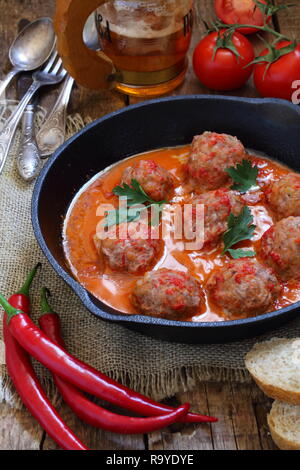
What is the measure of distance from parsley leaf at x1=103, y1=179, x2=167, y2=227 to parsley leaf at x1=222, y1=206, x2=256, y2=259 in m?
0.44

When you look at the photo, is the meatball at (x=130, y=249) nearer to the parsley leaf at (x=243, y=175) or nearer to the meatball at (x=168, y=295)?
the meatball at (x=168, y=295)

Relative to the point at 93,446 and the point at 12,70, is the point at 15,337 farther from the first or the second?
the point at 12,70

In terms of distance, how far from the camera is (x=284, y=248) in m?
3.36

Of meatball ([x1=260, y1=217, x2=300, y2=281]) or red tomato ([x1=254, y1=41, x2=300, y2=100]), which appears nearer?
meatball ([x1=260, y1=217, x2=300, y2=281])

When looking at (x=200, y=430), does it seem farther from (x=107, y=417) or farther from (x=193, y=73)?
(x=193, y=73)

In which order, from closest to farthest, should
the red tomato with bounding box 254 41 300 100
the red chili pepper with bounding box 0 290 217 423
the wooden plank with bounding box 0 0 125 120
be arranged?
the red chili pepper with bounding box 0 290 217 423 → the red tomato with bounding box 254 41 300 100 → the wooden plank with bounding box 0 0 125 120

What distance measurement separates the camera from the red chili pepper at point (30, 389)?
3.02m

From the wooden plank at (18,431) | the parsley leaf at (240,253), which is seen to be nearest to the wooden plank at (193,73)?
the parsley leaf at (240,253)

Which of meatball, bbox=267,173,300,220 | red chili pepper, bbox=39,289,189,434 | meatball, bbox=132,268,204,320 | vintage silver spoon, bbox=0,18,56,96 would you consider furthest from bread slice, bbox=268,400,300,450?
vintage silver spoon, bbox=0,18,56,96

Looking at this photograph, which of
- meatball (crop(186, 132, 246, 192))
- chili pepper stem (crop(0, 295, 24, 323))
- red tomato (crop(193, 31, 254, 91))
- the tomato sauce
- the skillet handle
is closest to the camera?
chili pepper stem (crop(0, 295, 24, 323))

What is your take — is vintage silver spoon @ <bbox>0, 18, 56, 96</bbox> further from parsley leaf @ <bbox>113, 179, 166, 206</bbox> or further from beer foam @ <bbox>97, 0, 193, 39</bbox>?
parsley leaf @ <bbox>113, 179, 166, 206</bbox>

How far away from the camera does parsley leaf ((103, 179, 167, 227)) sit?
3.70 meters

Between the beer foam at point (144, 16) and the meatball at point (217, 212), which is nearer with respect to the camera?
the meatball at point (217, 212)

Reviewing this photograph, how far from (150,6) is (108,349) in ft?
7.24
